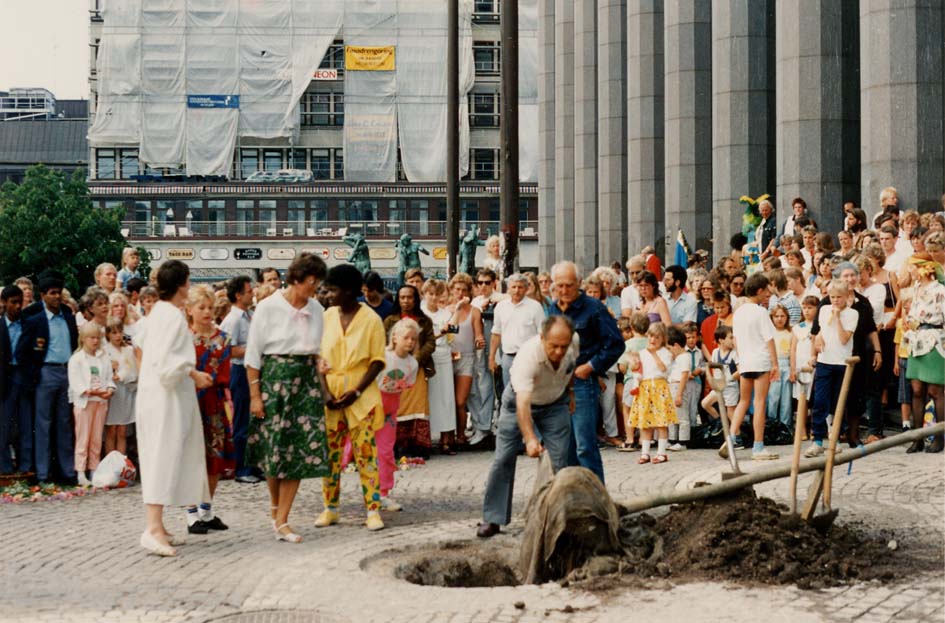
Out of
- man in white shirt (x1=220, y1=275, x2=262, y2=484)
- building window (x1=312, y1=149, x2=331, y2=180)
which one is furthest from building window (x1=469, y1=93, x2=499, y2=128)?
man in white shirt (x1=220, y1=275, x2=262, y2=484)

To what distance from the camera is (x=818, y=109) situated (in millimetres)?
25141

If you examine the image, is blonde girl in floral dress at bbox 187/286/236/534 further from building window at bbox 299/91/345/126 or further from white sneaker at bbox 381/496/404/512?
building window at bbox 299/91/345/126

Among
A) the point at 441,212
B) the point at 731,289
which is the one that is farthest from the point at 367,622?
the point at 441,212

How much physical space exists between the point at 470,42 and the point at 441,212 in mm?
10656

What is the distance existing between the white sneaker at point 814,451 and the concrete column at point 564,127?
34.3 metres

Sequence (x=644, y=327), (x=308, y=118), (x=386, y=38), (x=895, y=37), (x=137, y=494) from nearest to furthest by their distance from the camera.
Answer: (x=137, y=494)
(x=644, y=327)
(x=895, y=37)
(x=386, y=38)
(x=308, y=118)

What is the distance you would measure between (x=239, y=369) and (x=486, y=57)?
270ft

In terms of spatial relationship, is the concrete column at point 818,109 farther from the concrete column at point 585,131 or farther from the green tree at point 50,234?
the green tree at point 50,234

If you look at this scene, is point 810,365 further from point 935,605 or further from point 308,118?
point 308,118

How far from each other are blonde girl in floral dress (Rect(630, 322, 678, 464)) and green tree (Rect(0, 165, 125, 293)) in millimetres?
60249

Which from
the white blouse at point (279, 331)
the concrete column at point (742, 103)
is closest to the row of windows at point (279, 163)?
the concrete column at point (742, 103)

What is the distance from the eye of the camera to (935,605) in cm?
756

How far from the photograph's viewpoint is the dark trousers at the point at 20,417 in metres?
13.6

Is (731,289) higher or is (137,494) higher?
(731,289)
